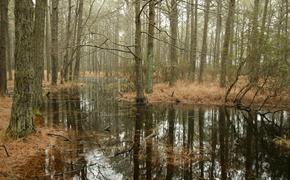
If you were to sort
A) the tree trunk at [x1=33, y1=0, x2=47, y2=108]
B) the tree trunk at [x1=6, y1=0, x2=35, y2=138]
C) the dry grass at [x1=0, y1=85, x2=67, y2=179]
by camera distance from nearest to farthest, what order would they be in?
the dry grass at [x1=0, y1=85, x2=67, y2=179], the tree trunk at [x1=6, y1=0, x2=35, y2=138], the tree trunk at [x1=33, y1=0, x2=47, y2=108]

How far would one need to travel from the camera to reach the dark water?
21.7 feet

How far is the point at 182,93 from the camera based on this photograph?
17.7 meters

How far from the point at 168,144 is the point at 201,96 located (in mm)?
8712

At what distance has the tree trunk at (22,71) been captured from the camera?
26.6ft

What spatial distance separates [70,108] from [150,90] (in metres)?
4.98

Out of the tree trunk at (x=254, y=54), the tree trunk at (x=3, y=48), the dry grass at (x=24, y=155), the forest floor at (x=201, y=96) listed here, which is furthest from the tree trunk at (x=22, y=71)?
the tree trunk at (x=254, y=54)

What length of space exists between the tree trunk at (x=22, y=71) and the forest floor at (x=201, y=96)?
886cm

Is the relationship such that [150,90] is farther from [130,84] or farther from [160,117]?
[160,117]

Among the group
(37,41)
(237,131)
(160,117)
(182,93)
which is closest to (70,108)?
(37,41)

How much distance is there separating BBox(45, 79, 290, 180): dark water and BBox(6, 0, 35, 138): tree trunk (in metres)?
1.12

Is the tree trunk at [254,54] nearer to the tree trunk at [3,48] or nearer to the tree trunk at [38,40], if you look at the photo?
the tree trunk at [38,40]

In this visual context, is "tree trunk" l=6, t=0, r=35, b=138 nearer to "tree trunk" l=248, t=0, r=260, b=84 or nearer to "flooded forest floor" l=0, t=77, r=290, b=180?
"flooded forest floor" l=0, t=77, r=290, b=180

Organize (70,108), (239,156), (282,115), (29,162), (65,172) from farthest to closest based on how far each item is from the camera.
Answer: (70,108), (282,115), (239,156), (29,162), (65,172)

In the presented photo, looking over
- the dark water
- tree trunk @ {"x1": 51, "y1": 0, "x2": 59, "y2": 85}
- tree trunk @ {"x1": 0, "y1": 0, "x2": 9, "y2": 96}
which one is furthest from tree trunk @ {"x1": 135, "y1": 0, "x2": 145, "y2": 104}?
tree trunk @ {"x1": 51, "y1": 0, "x2": 59, "y2": 85}
